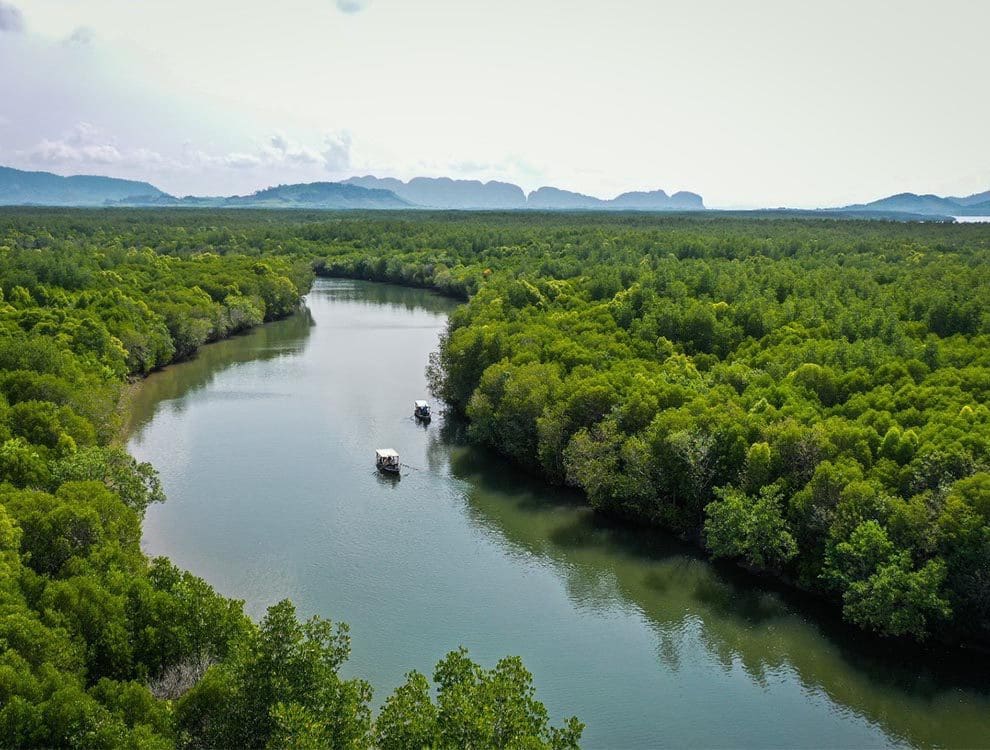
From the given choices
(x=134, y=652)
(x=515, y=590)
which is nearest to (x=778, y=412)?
(x=515, y=590)

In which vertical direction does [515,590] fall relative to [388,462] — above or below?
below

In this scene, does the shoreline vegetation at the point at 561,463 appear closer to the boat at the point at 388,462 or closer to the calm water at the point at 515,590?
the calm water at the point at 515,590

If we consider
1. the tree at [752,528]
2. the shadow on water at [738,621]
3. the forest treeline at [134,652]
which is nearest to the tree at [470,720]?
the forest treeline at [134,652]

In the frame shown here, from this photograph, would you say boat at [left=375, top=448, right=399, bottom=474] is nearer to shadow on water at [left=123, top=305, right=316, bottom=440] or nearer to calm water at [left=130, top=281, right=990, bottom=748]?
calm water at [left=130, top=281, right=990, bottom=748]

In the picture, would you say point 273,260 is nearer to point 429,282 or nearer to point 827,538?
point 429,282

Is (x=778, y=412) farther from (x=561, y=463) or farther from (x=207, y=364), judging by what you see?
(x=207, y=364)

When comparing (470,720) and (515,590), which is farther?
(515,590)

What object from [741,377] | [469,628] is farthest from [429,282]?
[469,628]
